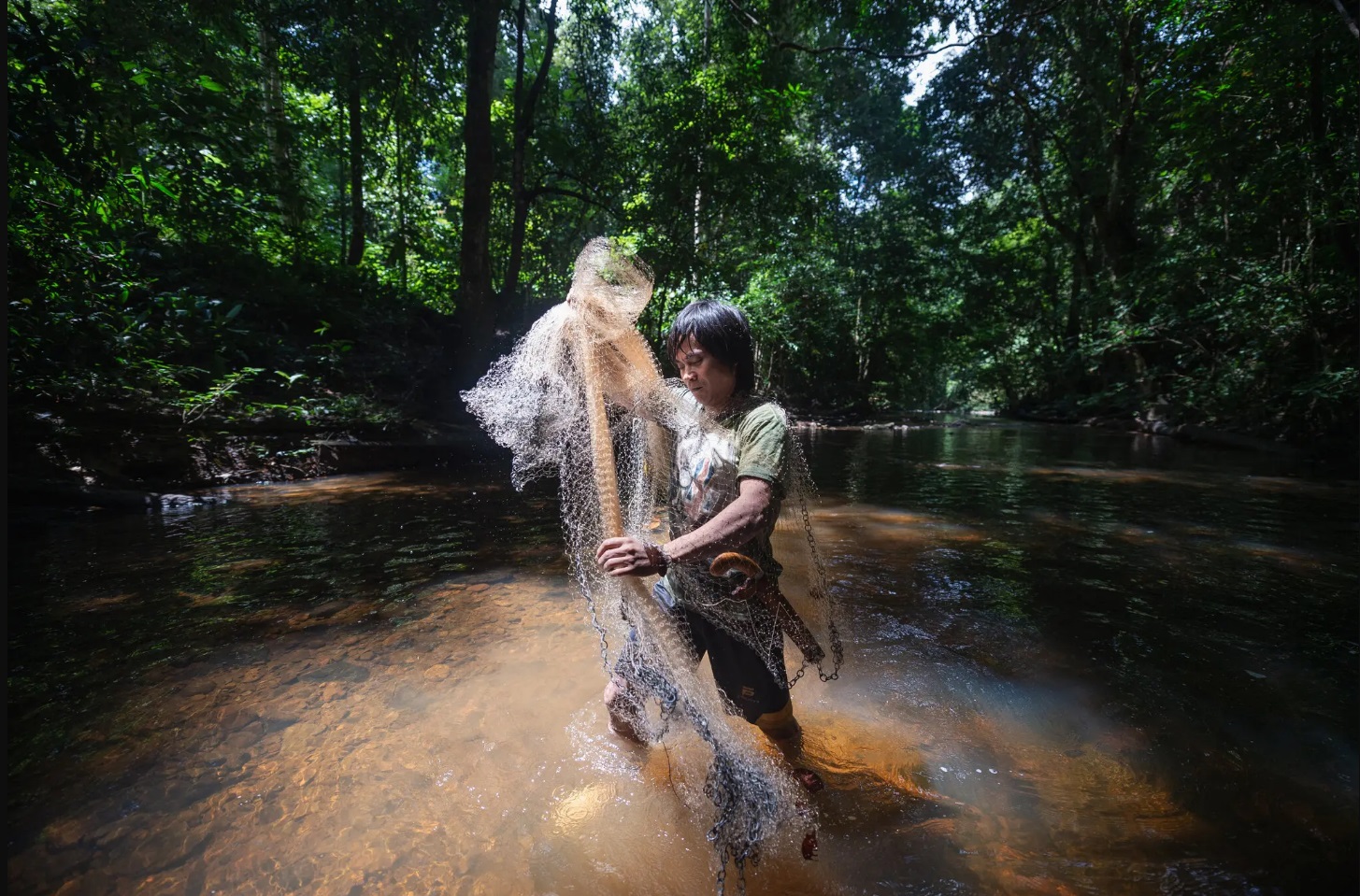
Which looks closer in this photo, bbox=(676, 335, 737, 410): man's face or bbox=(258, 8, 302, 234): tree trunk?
bbox=(676, 335, 737, 410): man's face

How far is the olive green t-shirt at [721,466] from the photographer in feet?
5.40

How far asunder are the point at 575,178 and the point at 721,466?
1125 cm

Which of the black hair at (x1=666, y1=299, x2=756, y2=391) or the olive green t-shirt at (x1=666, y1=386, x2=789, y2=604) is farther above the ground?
the black hair at (x1=666, y1=299, x2=756, y2=391)

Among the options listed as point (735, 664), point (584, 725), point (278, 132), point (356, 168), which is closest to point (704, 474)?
point (735, 664)

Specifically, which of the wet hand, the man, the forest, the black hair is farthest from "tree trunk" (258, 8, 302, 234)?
the wet hand

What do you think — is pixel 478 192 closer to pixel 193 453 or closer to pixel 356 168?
pixel 356 168

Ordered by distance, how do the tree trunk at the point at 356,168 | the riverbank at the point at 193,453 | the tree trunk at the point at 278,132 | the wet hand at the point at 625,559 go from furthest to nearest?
the tree trunk at the point at 356,168
the tree trunk at the point at 278,132
the riverbank at the point at 193,453
the wet hand at the point at 625,559

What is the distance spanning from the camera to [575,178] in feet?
37.2

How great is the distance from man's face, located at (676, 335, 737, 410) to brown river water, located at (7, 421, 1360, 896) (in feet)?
4.30

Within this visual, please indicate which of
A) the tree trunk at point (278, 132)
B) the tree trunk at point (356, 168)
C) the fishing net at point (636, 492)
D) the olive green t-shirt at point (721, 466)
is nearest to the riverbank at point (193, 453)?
the tree trunk at point (278, 132)

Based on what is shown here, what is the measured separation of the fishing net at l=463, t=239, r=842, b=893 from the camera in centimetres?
172

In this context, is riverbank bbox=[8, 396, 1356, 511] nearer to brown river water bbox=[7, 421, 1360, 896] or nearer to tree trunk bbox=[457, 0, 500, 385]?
brown river water bbox=[7, 421, 1360, 896]

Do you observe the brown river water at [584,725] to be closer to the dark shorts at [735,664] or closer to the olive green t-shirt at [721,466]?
the dark shorts at [735,664]

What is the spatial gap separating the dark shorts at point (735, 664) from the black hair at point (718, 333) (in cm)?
81
